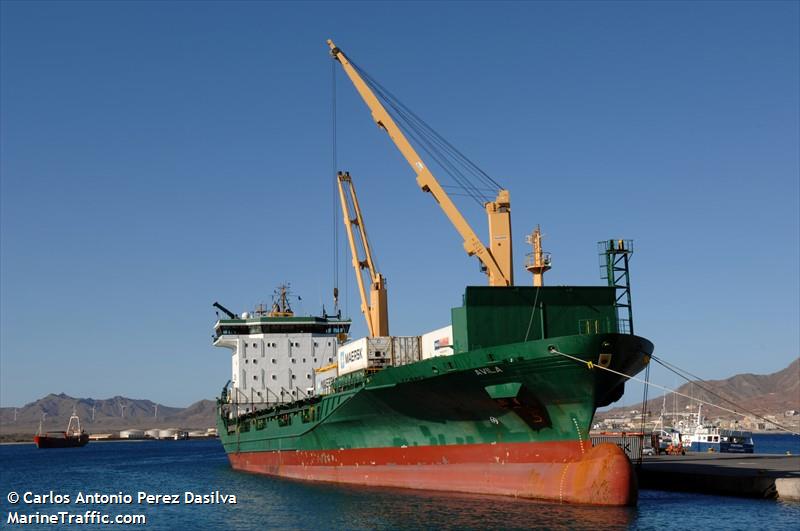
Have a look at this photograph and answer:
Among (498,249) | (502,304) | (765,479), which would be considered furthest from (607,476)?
(498,249)

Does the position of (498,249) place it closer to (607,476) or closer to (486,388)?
(486,388)

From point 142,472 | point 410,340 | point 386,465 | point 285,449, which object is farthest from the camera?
point 142,472

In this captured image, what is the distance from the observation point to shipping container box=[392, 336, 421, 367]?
3650 cm

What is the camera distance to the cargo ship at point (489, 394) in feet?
90.4

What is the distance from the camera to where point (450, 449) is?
31.3 m

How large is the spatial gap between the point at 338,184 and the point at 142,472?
91.9 ft

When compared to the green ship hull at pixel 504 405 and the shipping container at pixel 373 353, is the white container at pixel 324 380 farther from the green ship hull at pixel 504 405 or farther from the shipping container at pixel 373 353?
the green ship hull at pixel 504 405

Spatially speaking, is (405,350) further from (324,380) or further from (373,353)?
(324,380)

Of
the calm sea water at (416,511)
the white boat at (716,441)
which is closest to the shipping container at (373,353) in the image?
the calm sea water at (416,511)

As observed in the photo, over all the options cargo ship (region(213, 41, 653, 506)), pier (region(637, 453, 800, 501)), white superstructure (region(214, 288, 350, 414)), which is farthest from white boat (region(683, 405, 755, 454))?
cargo ship (region(213, 41, 653, 506))

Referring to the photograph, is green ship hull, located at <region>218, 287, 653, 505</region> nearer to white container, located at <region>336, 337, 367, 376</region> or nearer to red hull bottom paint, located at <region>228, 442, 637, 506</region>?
red hull bottom paint, located at <region>228, 442, 637, 506</region>

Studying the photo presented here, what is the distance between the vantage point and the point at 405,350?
36812 millimetres

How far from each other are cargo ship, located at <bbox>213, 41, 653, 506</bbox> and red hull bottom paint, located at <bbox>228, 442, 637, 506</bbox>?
0.04m

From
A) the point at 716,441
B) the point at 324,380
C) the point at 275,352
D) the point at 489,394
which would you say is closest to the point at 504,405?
the point at 489,394
